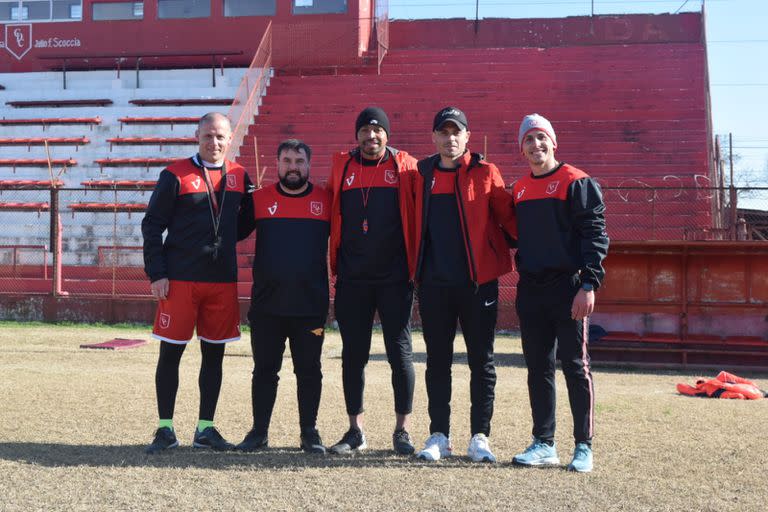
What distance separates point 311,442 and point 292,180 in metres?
1.59

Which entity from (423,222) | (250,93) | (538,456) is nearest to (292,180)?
(423,222)

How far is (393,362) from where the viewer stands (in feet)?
19.1

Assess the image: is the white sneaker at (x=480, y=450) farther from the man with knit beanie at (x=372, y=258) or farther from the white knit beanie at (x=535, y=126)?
the white knit beanie at (x=535, y=126)

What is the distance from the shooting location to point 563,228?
5434mm

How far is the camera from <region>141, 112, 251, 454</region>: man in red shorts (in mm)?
5793

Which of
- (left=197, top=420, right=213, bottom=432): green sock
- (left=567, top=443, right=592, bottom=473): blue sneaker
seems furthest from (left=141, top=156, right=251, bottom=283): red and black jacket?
(left=567, top=443, right=592, bottom=473): blue sneaker

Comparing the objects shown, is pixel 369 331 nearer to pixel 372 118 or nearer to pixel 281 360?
pixel 281 360

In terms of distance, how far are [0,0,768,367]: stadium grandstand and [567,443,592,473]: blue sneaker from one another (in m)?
9.41

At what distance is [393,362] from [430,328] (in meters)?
0.34

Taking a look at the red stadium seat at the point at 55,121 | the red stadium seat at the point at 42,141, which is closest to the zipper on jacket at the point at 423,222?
the red stadium seat at the point at 42,141

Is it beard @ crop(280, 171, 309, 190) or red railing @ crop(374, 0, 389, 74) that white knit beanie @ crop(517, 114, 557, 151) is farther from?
red railing @ crop(374, 0, 389, 74)

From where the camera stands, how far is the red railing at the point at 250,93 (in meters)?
21.0

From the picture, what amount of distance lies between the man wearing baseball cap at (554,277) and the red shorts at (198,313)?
1790mm

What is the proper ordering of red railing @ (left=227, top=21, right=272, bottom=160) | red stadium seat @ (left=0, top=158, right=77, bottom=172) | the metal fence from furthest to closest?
1. red stadium seat @ (left=0, top=158, right=77, bottom=172)
2. red railing @ (left=227, top=21, right=272, bottom=160)
3. the metal fence
